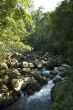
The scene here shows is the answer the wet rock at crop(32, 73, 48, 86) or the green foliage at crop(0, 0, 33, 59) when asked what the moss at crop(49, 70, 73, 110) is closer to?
the green foliage at crop(0, 0, 33, 59)

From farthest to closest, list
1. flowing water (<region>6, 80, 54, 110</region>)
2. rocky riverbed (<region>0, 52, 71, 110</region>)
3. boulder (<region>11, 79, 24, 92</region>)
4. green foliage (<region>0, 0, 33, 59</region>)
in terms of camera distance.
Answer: boulder (<region>11, 79, 24, 92</region>), green foliage (<region>0, 0, 33, 59</region>), rocky riverbed (<region>0, 52, 71, 110</region>), flowing water (<region>6, 80, 54, 110</region>)

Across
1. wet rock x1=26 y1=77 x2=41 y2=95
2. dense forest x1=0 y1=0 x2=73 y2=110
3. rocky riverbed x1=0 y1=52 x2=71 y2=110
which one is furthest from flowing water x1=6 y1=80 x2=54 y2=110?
dense forest x1=0 y1=0 x2=73 y2=110

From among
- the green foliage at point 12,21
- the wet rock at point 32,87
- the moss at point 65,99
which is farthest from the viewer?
the wet rock at point 32,87

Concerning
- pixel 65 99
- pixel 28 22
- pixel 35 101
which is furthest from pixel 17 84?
pixel 65 99

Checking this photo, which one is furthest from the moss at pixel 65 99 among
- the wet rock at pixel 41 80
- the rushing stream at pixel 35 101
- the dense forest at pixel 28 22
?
the wet rock at pixel 41 80

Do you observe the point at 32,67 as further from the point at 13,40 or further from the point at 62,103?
the point at 62,103

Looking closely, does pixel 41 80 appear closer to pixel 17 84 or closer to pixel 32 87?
pixel 32 87

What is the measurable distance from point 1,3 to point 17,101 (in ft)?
20.1

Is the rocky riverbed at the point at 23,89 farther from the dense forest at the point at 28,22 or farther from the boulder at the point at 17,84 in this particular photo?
the dense forest at the point at 28,22

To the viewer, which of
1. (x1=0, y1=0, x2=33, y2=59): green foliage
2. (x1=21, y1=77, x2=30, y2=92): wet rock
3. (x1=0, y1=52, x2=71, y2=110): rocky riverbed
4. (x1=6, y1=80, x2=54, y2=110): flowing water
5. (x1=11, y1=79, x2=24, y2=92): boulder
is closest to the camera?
(x1=6, y1=80, x2=54, y2=110): flowing water

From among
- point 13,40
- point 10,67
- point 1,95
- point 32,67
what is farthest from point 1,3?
point 32,67

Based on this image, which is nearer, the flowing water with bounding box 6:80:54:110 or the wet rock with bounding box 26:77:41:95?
the flowing water with bounding box 6:80:54:110

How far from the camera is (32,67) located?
26.0 m

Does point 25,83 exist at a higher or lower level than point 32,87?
higher
